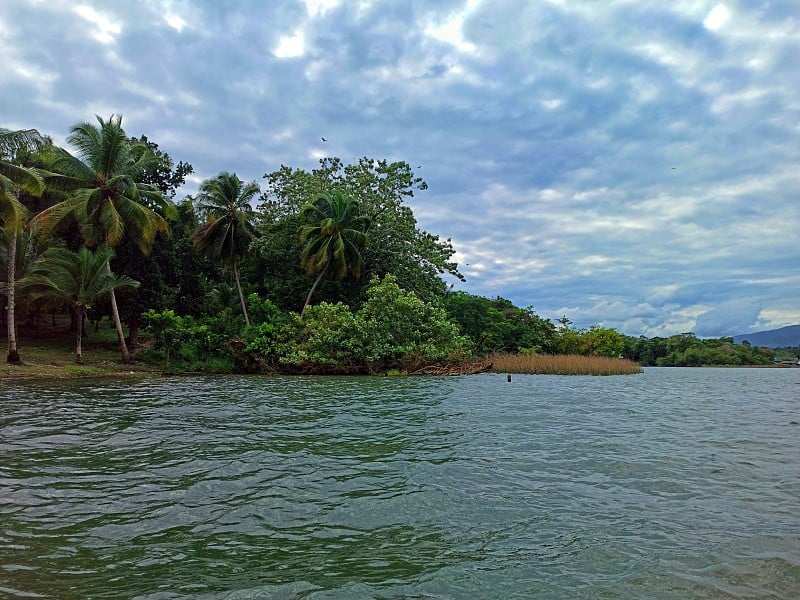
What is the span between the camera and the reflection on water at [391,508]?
13.2 ft

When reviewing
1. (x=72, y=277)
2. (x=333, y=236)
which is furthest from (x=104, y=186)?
(x=333, y=236)

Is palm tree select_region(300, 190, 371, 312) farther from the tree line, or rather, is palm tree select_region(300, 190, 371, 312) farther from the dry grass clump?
the dry grass clump

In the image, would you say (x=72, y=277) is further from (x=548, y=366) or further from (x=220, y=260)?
(x=548, y=366)

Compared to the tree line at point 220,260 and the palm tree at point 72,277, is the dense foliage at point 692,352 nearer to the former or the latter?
the tree line at point 220,260

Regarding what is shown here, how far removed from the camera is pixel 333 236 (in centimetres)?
3173

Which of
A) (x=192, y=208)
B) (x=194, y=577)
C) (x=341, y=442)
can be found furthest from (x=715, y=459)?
(x=192, y=208)

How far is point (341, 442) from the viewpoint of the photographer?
9422 millimetres

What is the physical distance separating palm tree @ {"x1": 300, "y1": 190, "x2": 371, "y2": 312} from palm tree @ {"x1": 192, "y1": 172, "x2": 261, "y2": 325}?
417cm

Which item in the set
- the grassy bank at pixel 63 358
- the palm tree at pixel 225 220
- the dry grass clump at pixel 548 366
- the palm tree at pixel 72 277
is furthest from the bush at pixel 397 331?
the palm tree at pixel 72 277

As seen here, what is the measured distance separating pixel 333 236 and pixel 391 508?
26961mm

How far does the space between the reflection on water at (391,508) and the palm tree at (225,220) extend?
21.8 metres

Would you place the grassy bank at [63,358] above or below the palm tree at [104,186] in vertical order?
below

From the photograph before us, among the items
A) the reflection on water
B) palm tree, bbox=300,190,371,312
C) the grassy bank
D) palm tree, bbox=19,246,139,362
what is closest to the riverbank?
the grassy bank

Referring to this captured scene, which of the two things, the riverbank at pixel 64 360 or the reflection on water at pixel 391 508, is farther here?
the riverbank at pixel 64 360
